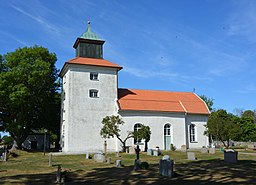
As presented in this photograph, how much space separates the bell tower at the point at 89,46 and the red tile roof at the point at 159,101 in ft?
19.3

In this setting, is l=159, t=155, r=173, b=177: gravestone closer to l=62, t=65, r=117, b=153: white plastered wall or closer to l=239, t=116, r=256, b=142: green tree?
l=62, t=65, r=117, b=153: white plastered wall

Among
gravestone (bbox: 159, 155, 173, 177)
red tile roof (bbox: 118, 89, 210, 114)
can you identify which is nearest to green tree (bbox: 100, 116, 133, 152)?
red tile roof (bbox: 118, 89, 210, 114)

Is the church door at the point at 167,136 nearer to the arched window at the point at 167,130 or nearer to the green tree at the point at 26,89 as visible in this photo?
the arched window at the point at 167,130

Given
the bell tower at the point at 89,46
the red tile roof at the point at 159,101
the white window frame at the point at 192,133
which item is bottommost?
the white window frame at the point at 192,133

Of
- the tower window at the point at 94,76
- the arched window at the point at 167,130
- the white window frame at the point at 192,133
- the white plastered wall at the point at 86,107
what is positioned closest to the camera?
the white plastered wall at the point at 86,107

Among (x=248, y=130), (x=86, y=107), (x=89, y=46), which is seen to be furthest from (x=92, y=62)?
(x=248, y=130)

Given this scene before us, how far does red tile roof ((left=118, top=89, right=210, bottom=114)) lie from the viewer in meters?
33.5

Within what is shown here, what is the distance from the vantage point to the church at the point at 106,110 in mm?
31234

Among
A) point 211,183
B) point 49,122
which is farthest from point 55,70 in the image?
point 211,183

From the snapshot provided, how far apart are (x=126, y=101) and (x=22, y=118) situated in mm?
13555

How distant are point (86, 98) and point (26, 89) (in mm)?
7054

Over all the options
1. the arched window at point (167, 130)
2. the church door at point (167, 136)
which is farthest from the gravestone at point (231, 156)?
the arched window at point (167, 130)

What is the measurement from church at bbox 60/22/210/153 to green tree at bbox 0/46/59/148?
293 centimetres

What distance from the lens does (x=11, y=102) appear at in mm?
31625
